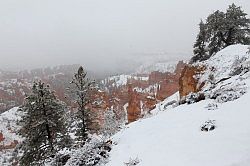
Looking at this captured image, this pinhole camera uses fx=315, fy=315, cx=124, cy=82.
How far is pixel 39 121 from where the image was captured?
25797mm

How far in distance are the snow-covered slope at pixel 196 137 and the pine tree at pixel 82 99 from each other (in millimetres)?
10958

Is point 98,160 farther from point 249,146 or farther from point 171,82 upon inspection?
point 171,82

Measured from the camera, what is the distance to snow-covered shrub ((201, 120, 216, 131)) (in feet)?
43.3

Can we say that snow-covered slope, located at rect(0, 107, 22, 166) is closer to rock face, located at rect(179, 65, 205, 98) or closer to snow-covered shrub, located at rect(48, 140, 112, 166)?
rock face, located at rect(179, 65, 205, 98)

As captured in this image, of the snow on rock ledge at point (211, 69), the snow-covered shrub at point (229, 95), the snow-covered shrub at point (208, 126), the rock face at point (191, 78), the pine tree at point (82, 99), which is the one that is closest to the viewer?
the snow-covered shrub at point (208, 126)

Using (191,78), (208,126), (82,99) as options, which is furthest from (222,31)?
(208,126)

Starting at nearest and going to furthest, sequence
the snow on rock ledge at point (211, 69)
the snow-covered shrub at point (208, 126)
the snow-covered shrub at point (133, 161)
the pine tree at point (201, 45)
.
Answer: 1. the snow-covered shrub at point (133, 161)
2. the snow-covered shrub at point (208, 126)
3. the snow on rock ledge at point (211, 69)
4. the pine tree at point (201, 45)

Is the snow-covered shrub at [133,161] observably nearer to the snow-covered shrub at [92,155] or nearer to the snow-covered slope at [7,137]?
the snow-covered shrub at [92,155]

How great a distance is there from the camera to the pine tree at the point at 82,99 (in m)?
28.2

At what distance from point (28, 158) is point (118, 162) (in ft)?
52.2

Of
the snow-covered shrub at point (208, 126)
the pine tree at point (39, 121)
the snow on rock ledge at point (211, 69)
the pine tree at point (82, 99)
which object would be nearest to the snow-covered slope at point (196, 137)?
the snow-covered shrub at point (208, 126)

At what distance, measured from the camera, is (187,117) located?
16.0m

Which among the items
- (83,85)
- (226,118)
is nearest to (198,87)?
(83,85)

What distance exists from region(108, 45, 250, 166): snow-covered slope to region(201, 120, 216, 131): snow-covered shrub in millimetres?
129
